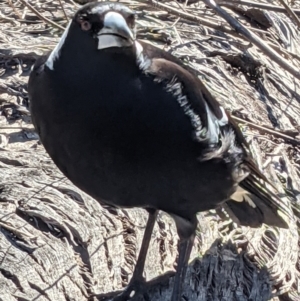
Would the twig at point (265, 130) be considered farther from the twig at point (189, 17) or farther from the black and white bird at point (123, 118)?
the black and white bird at point (123, 118)

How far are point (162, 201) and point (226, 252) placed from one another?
0.57 meters

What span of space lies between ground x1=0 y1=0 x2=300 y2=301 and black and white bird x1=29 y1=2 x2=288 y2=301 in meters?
0.28

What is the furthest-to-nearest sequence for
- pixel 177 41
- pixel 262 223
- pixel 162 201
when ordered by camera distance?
1. pixel 177 41
2. pixel 262 223
3. pixel 162 201

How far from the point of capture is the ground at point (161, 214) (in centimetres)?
365

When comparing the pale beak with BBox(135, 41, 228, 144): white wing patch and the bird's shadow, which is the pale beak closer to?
BBox(135, 41, 228, 144): white wing patch

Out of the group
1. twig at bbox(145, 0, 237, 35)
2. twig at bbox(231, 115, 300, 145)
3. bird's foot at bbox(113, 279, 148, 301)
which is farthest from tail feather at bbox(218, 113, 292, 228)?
twig at bbox(145, 0, 237, 35)

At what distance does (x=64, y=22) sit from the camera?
17.0 feet

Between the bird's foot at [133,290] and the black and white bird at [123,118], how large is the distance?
12.2 inches

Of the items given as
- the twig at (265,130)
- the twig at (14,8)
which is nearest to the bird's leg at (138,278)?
the twig at (265,130)

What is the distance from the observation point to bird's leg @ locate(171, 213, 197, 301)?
149 inches

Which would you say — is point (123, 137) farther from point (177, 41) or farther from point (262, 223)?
point (177, 41)

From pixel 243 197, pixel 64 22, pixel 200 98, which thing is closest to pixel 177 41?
pixel 64 22

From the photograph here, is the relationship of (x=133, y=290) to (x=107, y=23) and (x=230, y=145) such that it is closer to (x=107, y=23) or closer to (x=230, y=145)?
(x=230, y=145)

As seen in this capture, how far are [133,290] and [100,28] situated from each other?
1073 mm
